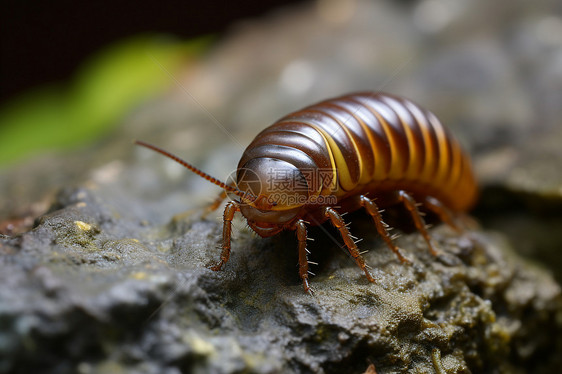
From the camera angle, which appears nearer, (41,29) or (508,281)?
(508,281)

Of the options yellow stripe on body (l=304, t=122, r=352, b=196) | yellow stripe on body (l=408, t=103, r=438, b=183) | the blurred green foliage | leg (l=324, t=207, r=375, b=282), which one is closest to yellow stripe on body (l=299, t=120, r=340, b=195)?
yellow stripe on body (l=304, t=122, r=352, b=196)

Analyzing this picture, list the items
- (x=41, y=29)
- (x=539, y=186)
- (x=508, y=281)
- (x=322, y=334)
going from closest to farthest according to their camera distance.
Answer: (x=322, y=334)
(x=508, y=281)
(x=539, y=186)
(x=41, y=29)

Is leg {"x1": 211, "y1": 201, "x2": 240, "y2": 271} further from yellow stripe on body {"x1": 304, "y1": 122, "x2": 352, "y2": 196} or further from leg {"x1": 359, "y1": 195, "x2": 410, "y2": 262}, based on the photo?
leg {"x1": 359, "y1": 195, "x2": 410, "y2": 262}

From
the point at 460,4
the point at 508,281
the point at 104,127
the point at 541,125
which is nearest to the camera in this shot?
the point at 508,281

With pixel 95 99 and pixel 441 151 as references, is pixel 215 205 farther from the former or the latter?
pixel 95 99

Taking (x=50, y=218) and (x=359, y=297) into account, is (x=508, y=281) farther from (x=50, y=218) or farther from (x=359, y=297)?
(x=50, y=218)

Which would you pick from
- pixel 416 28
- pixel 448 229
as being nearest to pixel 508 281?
pixel 448 229

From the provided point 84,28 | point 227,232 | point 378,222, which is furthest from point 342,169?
point 84,28
